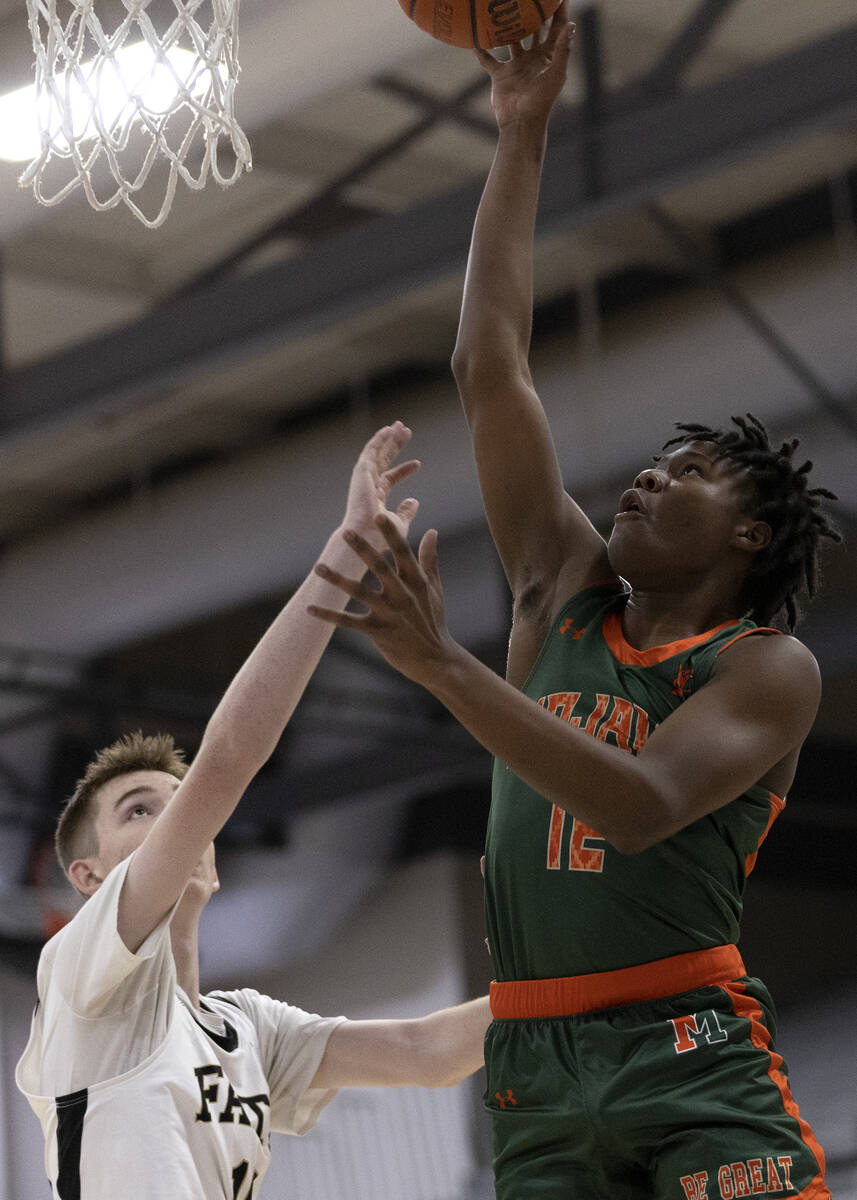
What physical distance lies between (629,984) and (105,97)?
352 centimetres

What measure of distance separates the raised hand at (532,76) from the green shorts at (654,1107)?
147cm

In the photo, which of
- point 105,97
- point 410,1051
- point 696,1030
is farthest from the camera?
point 105,97

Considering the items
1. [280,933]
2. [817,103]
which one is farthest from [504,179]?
[280,933]

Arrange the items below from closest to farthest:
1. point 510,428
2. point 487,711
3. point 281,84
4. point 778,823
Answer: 1. point 487,711
2. point 510,428
3. point 281,84
4. point 778,823

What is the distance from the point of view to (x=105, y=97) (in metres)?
4.90

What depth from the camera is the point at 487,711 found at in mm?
1990

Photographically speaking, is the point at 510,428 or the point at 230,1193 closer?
the point at 510,428

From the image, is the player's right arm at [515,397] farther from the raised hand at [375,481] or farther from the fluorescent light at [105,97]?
the fluorescent light at [105,97]

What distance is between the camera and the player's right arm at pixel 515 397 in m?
2.64

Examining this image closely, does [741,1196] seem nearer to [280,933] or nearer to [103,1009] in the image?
[103,1009]

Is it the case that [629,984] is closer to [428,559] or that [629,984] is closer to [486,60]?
[428,559]

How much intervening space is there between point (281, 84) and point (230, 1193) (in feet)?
13.2

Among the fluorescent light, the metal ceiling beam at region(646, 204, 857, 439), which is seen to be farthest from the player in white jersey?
the metal ceiling beam at region(646, 204, 857, 439)

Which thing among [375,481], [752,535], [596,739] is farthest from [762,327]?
[596,739]
